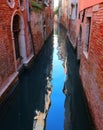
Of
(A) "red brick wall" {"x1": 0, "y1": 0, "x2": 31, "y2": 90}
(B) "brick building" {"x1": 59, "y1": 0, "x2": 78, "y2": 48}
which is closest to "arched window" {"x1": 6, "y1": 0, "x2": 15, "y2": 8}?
(A) "red brick wall" {"x1": 0, "y1": 0, "x2": 31, "y2": 90}

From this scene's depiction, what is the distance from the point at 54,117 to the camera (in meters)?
5.95

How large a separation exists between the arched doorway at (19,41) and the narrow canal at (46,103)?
2.33ft

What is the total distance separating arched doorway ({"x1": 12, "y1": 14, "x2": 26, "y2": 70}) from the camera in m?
8.95

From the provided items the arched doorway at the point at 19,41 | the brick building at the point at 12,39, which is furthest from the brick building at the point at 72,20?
the arched doorway at the point at 19,41

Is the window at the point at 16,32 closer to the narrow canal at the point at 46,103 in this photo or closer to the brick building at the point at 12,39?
the brick building at the point at 12,39

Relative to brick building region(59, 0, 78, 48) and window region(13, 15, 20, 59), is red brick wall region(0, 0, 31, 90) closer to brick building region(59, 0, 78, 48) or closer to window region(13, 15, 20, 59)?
window region(13, 15, 20, 59)

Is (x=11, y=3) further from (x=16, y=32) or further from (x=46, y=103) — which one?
(x=46, y=103)

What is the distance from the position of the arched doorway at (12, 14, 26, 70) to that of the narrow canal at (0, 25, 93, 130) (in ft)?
2.33

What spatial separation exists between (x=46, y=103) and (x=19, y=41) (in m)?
3.95

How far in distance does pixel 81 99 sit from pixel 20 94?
7.74ft

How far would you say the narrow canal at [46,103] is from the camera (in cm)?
549

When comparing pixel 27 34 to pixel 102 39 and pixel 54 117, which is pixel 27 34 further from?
pixel 102 39

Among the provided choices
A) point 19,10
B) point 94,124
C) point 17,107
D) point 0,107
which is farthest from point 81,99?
point 19,10

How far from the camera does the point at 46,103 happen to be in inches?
270
